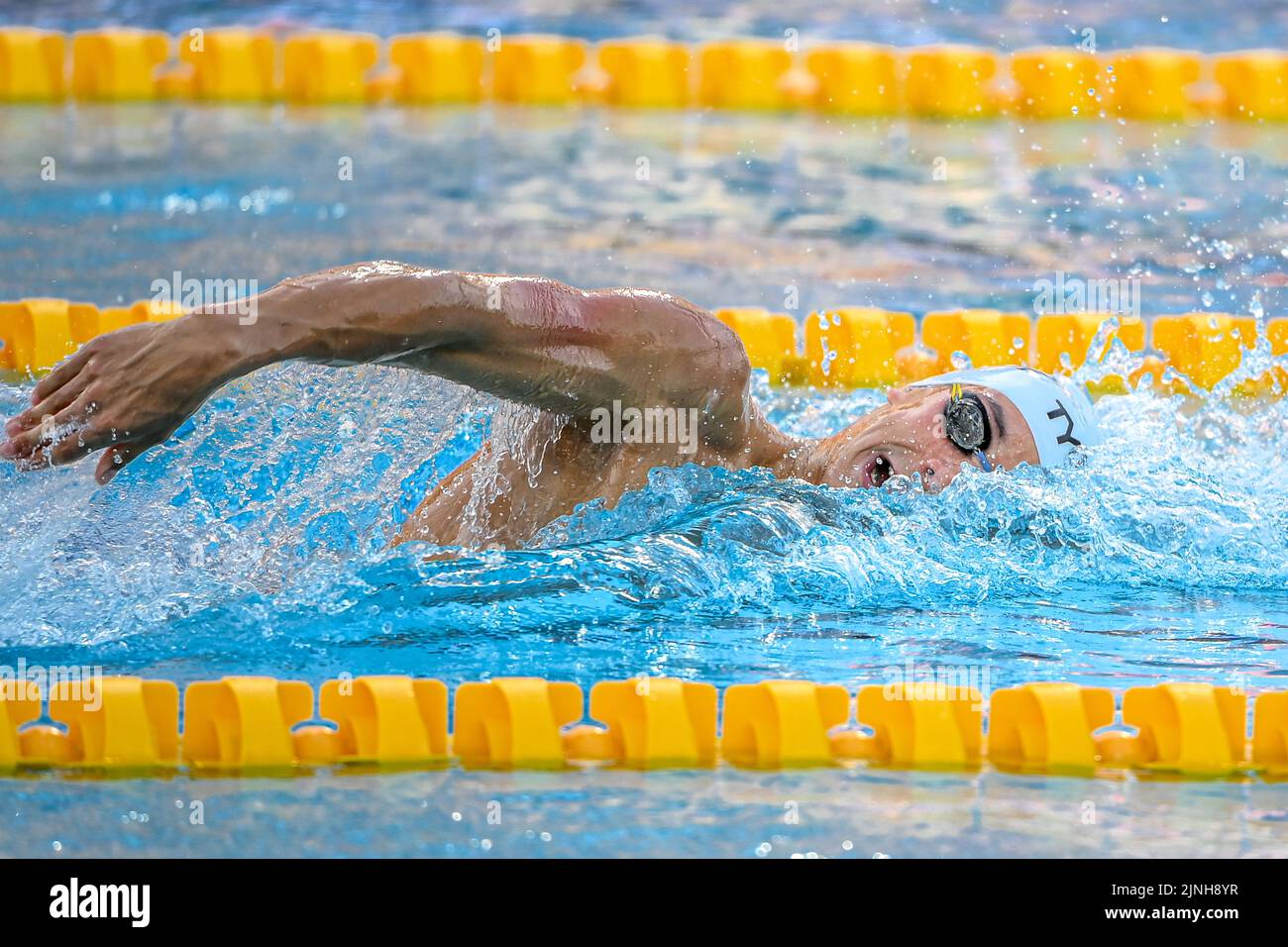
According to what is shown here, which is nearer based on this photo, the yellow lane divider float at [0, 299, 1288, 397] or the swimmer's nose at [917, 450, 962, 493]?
the swimmer's nose at [917, 450, 962, 493]

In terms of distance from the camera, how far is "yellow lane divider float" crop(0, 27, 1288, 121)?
5.96 metres

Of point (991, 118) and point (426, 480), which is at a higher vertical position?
point (991, 118)

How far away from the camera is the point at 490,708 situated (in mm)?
2295

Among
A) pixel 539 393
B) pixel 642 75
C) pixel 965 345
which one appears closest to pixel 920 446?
pixel 539 393

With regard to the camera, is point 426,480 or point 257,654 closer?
point 257,654

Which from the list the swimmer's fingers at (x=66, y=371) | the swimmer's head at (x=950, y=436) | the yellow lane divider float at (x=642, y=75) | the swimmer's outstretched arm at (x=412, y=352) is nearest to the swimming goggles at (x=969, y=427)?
the swimmer's head at (x=950, y=436)

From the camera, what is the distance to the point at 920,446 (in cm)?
291

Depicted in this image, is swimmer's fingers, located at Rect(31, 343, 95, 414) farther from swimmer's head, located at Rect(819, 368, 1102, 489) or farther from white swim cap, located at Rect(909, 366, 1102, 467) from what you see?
white swim cap, located at Rect(909, 366, 1102, 467)

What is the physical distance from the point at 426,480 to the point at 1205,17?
5.81 metres

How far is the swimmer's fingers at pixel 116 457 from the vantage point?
6.14ft

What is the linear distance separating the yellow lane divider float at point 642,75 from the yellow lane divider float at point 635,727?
4.17 metres

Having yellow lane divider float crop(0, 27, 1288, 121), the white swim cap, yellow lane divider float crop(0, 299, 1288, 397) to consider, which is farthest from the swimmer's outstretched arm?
yellow lane divider float crop(0, 27, 1288, 121)

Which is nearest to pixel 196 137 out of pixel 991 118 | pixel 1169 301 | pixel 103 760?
pixel 991 118
